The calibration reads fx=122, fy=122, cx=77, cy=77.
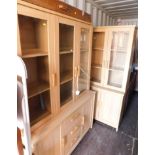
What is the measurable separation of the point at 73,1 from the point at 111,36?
787 mm

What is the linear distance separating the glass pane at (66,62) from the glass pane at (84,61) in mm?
216

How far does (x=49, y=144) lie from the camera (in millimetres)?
1246

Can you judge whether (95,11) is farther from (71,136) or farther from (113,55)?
(71,136)

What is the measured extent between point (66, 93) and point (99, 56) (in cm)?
113

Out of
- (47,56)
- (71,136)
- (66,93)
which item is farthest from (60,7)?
(71,136)

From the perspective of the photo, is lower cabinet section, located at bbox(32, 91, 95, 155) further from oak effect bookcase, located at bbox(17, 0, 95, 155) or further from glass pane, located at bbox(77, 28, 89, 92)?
glass pane, located at bbox(77, 28, 89, 92)

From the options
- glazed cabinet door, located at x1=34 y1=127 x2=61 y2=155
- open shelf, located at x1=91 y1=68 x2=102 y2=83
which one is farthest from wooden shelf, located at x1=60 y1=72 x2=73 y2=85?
open shelf, located at x1=91 y1=68 x2=102 y2=83

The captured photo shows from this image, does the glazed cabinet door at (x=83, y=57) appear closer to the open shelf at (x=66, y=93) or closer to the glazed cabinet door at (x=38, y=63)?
the open shelf at (x=66, y=93)

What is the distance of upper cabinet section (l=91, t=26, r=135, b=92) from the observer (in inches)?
76.1

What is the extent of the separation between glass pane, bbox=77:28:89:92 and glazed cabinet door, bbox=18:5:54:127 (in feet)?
2.06

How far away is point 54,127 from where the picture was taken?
1.25m

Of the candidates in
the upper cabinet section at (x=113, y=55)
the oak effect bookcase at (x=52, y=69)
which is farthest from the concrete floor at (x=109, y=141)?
the upper cabinet section at (x=113, y=55)
